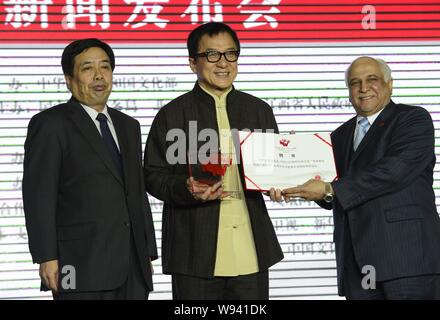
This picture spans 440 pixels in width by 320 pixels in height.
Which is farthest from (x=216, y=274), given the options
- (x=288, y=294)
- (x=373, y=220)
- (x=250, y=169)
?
(x=288, y=294)

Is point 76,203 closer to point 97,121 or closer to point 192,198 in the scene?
point 97,121

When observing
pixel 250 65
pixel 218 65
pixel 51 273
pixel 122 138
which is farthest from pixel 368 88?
pixel 250 65

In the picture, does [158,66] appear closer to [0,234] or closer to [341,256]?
[0,234]

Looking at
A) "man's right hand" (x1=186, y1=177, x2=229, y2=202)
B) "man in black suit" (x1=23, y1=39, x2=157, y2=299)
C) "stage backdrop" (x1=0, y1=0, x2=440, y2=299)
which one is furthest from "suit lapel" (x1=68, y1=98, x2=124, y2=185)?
"stage backdrop" (x1=0, y1=0, x2=440, y2=299)

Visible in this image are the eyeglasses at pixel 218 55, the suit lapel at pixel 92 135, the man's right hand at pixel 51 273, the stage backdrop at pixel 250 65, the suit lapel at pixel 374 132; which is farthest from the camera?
the stage backdrop at pixel 250 65

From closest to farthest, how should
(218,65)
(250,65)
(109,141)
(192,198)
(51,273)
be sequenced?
(51,273) → (192,198) → (109,141) → (218,65) → (250,65)

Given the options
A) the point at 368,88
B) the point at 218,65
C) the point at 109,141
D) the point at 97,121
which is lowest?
the point at 109,141

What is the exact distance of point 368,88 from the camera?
4457 millimetres

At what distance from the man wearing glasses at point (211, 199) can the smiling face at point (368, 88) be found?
0.47 metres

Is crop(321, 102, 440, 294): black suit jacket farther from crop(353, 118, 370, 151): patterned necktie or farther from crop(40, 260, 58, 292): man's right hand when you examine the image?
crop(40, 260, 58, 292): man's right hand

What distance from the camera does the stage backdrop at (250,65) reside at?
651 cm

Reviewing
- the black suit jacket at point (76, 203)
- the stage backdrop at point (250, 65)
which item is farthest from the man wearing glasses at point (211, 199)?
the stage backdrop at point (250, 65)

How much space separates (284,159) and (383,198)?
20.8 inches

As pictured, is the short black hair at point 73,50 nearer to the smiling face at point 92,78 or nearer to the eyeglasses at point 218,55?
the smiling face at point 92,78
